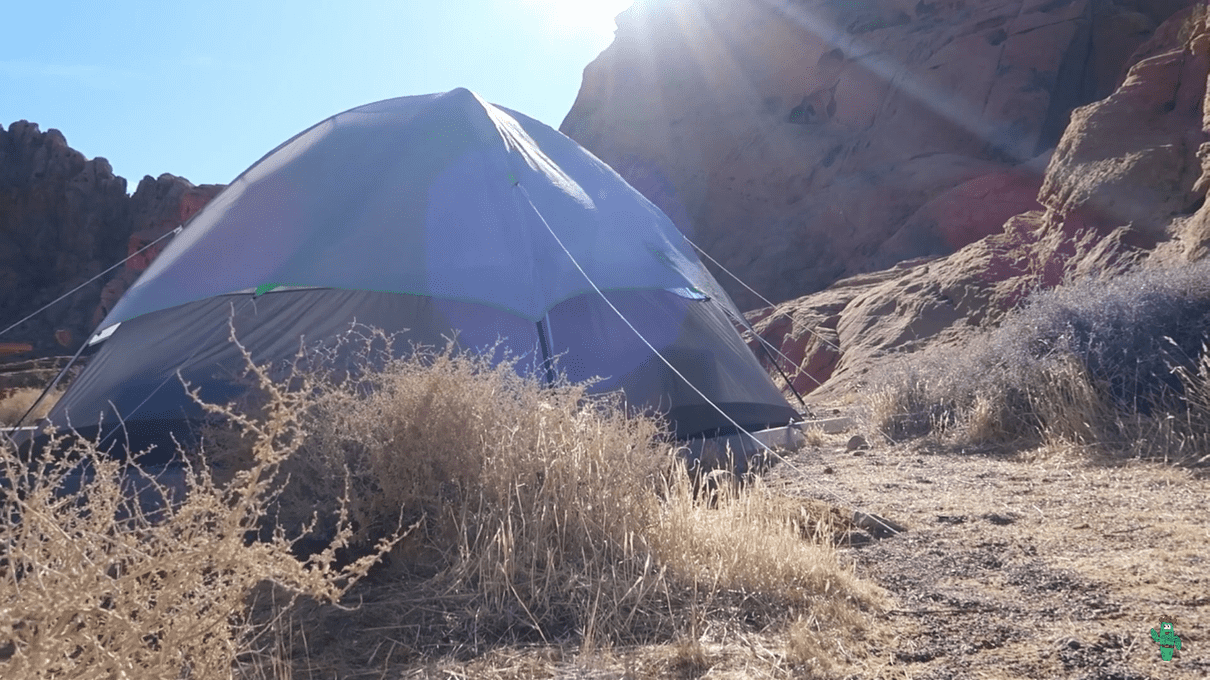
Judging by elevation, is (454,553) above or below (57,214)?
below

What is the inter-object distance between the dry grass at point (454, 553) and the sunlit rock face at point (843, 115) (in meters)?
17.0

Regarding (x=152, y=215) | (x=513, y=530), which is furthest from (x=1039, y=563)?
(x=152, y=215)

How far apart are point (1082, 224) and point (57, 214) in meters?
37.0

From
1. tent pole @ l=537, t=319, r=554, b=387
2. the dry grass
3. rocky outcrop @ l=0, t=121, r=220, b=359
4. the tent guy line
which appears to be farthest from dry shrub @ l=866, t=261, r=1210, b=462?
rocky outcrop @ l=0, t=121, r=220, b=359

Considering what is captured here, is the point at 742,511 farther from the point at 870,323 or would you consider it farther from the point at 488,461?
the point at 870,323

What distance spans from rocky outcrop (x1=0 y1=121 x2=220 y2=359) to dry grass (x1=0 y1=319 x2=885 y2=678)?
34.6 m

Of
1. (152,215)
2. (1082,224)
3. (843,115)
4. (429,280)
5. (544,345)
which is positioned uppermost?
(843,115)

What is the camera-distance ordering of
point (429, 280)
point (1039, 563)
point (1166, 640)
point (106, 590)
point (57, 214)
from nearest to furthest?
point (106, 590) < point (1166, 640) < point (1039, 563) < point (429, 280) < point (57, 214)

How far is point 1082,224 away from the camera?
11.3m

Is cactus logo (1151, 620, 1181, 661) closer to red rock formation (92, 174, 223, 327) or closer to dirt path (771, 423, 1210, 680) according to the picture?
dirt path (771, 423, 1210, 680)

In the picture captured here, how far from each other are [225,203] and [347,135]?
0.96m

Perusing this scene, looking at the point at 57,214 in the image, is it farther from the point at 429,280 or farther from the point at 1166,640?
the point at 1166,640

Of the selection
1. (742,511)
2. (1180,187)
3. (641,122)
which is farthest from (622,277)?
(641,122)

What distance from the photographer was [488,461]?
2.95 metres
